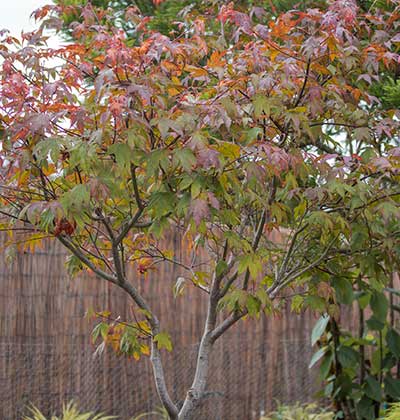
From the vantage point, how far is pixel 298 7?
5461mm

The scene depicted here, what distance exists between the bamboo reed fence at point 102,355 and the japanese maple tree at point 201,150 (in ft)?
5.10

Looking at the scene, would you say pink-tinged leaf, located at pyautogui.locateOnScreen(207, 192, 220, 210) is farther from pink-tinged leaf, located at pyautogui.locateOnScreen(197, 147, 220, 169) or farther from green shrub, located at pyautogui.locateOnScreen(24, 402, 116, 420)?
green shrub, located at pyautogui.locateOnScreen(24, 402, 116, 420)

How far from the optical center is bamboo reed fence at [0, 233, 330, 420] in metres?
5.32

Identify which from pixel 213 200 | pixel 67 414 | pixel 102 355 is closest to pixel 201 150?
pixel 213 200

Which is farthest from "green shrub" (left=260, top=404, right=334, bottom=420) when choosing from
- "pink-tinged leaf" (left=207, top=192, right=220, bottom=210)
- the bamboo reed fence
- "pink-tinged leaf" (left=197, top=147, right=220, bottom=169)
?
"pink-tinged leaf" (left=197, top=147, right=220, bottom=169)

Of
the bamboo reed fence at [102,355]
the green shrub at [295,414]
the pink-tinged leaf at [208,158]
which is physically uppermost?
the pink-tinged leaf at [208,158]

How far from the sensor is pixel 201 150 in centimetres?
272

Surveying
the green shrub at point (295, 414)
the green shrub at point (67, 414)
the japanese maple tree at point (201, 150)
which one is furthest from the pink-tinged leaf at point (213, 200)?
the green shrub at point (295, 414)

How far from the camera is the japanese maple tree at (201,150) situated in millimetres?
2795

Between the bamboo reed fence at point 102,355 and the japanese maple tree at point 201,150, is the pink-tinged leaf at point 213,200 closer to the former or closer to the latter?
the japanese maple tree at point 201,150

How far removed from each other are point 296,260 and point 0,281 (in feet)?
6.86

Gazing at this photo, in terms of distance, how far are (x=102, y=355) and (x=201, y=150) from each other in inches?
131

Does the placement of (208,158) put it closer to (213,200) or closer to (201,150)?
(201,150)

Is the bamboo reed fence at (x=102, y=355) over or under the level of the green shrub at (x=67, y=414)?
over
